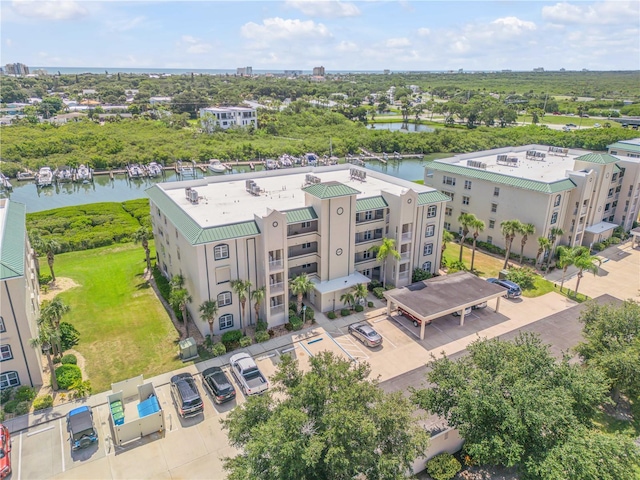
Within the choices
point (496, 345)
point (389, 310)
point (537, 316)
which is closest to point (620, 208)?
point (537, 316)

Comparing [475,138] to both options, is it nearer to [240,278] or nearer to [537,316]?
[537,316]

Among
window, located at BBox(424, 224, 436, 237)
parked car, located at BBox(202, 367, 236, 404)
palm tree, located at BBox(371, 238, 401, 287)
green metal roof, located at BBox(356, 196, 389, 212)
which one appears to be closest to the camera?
parked car, located at BBox(202, 367, 236, 404)

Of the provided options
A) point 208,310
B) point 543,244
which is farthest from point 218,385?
point 543,244

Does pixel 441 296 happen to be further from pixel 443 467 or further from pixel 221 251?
pixel 221 251

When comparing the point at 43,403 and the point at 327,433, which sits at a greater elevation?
the point at 327,433

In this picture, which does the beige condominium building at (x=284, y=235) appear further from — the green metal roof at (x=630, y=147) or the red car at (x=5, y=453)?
the green metal roof at (x=630, y=147)

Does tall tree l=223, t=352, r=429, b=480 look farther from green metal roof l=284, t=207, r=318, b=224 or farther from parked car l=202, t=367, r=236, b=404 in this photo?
green metal roof l=284, t=207, r=318, b=224

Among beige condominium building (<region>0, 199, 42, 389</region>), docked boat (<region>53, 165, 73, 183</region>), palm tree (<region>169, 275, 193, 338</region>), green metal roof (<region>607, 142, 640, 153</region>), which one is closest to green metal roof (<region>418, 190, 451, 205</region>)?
palm tree (<region>169, 275, 193, 338</region>)
